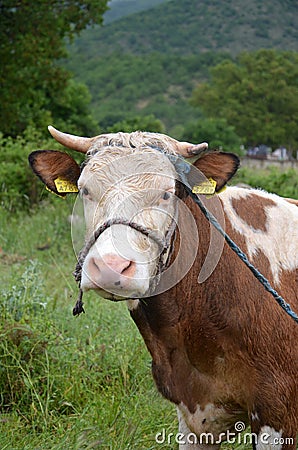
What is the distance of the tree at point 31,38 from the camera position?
1441 centimetres

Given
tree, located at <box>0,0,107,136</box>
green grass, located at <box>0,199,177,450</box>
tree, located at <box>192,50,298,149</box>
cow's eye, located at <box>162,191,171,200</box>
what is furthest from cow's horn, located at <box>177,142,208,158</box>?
tree, located at <box>192,50,298,149</box>

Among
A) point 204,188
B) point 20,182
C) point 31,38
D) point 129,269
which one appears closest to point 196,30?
point 31,38

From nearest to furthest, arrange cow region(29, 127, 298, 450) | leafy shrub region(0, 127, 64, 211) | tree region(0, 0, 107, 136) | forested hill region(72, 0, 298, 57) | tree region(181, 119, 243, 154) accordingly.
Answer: cow region(29, 127, 298, 450)
leafy shrub region(0, 127, 64, 211)
tree region(0, 0, 107, 136)
tree region(181, 119, 243, 154)
forested hill region(72, 0, 298, 57)

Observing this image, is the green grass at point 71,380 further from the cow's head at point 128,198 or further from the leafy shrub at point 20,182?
the leafy shrub at point 20,182

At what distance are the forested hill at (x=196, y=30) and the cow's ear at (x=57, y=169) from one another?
30.0m

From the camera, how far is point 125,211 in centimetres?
239

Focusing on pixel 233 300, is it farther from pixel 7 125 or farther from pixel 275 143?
pixel 275 143

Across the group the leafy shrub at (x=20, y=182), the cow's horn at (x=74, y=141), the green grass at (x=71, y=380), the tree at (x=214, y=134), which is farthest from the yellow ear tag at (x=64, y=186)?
the tree at (x=214, y=134)

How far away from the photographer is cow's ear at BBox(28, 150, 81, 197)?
288 centimetres

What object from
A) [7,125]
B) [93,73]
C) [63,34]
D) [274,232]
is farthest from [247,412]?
[93,73]

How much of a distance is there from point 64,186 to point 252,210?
3.07ft

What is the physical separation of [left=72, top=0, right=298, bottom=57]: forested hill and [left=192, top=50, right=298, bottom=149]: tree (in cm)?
157

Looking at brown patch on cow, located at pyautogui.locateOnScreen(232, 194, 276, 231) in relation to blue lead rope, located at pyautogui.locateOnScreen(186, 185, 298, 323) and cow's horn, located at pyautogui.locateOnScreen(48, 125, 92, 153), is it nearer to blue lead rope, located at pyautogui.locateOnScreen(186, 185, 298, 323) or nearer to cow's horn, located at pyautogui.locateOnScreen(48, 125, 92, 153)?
blue lead rope, located at pyautogui.locateOnScreen(186, 185, 298, 323)

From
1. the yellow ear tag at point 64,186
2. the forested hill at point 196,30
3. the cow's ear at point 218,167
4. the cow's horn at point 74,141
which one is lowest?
the forested hill at point 196,30
